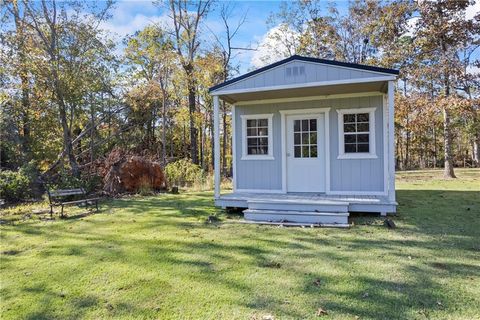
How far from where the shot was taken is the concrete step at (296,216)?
219 inches

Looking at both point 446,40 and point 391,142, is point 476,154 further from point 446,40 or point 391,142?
point 391,142

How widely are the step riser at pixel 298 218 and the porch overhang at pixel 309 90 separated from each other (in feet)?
8.21

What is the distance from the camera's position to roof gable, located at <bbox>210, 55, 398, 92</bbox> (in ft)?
19.3

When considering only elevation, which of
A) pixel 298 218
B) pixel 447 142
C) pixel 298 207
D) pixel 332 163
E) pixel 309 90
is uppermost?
pixel 309 90

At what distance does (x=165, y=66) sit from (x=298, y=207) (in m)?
11.0

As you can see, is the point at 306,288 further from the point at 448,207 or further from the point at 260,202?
the point at 448,207

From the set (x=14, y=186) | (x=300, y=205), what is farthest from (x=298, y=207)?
(x=14, y=186)

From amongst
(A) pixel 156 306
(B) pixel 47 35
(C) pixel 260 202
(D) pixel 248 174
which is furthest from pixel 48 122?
(A) pixel 156 306

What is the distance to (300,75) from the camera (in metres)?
6.30

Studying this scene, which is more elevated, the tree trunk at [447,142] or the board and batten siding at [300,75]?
the board and batten siding at [300,75]


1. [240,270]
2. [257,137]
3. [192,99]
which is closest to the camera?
[240,270]

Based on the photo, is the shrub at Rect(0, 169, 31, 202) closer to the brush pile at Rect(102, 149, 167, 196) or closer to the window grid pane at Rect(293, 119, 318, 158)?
the brush pile at Rect(102, 149, 167, 196)

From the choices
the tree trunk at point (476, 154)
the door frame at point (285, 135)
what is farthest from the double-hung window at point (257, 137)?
the tree trunk at point (476, 154)

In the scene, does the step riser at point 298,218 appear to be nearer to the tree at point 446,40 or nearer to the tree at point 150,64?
the tree at point 150,64
